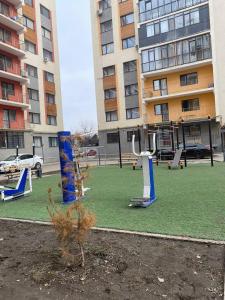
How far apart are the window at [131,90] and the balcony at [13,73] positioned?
1221 cm

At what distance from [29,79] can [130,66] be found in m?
12.3

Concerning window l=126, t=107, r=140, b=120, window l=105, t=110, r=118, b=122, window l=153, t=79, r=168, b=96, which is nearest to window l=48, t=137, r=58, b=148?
window l=105, t=110, r=118, b=122

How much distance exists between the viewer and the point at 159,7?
120 ft

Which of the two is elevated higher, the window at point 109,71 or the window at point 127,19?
the window at point 127,19

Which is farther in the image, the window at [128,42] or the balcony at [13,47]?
the window at [128,42]

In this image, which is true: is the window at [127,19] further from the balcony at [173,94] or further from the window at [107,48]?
the balcony at [173,94]

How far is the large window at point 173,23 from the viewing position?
3453 cm

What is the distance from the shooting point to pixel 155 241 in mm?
5238

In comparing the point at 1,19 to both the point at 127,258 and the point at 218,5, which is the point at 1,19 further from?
the point at 127,258

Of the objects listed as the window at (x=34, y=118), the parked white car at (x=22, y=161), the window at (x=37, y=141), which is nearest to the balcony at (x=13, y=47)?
the window at (x=34, y=118)

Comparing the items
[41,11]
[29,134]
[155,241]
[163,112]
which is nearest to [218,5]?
[163,112]

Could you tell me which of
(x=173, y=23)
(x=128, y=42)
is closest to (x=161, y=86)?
(x=173, y=23)

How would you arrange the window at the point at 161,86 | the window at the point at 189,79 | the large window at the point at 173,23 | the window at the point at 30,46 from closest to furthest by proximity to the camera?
the large window at the point at 173,23, the window at the point at 189,79, the window at the point at 161,86, the window at the point at 30,46

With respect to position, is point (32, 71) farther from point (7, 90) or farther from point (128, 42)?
point (128, 42)
